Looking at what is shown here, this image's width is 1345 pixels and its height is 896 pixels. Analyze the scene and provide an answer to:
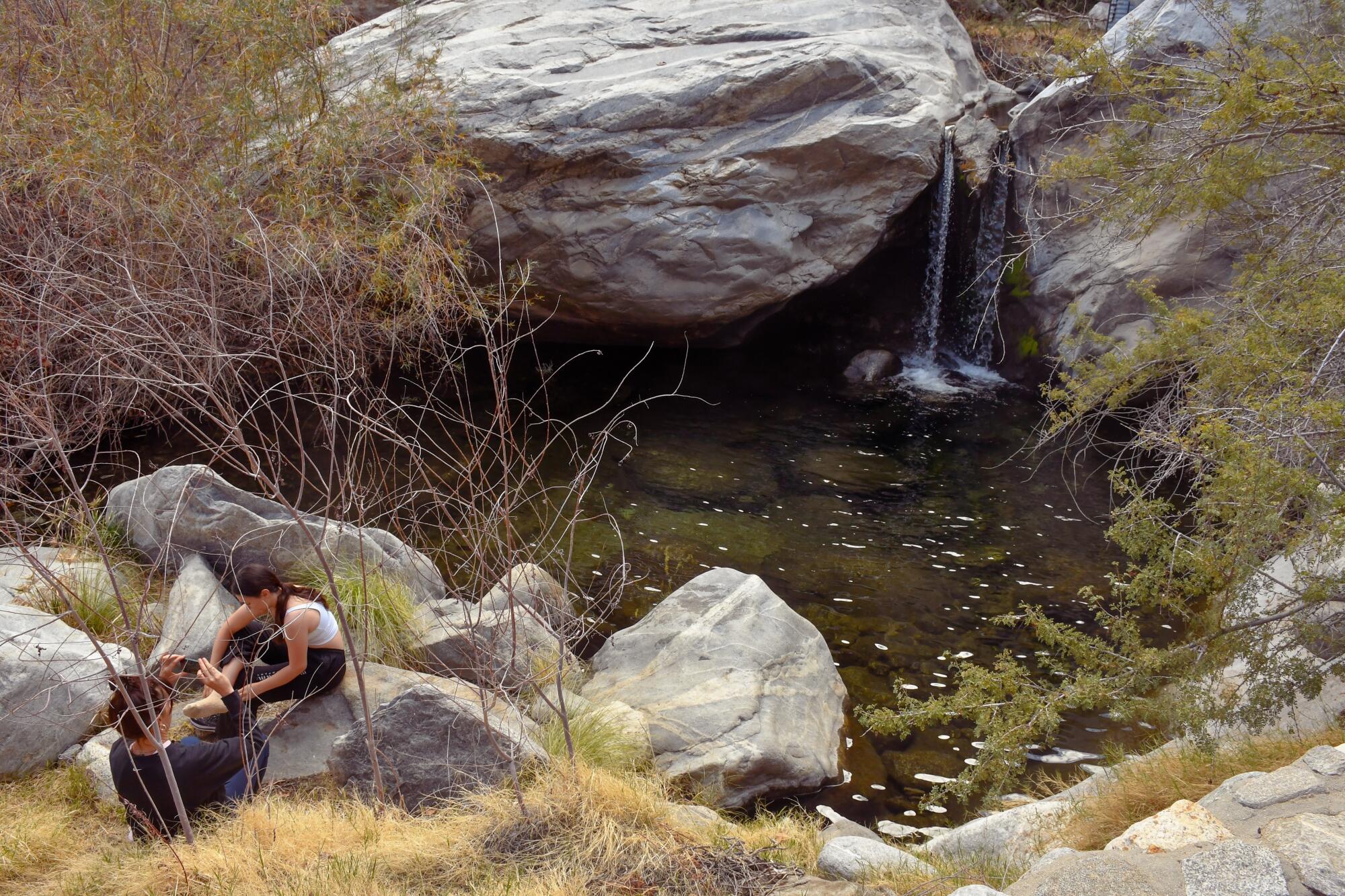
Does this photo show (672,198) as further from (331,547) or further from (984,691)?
(984,691)

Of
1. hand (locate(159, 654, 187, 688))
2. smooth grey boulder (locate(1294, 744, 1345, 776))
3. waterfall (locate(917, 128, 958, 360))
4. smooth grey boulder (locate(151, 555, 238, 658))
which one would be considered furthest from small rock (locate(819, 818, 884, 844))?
waterfall (locate(917, 128, 958, 360))

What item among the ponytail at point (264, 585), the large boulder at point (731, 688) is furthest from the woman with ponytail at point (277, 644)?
the large boulder at point (731, 688)

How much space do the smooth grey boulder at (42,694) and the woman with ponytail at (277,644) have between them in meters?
0.50

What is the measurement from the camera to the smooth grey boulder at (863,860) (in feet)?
12.0

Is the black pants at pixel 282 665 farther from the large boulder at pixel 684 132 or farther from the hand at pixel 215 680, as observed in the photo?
the large boulder at pixel 684 132

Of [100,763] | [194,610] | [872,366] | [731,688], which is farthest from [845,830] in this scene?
[872,366]

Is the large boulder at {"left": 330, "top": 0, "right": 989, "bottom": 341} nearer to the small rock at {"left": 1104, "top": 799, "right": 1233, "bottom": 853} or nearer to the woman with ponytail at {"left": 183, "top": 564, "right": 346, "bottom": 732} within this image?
the woman with ponytail at {"left": 183, "top": 564, "right": 346, "bottom": 732}

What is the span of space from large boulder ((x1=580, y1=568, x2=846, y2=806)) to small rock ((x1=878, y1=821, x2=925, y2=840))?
399 millimetres

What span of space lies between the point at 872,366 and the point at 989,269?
5.88ft

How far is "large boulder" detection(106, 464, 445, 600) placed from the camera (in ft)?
18.5

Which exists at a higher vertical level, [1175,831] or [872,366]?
[1175,831]

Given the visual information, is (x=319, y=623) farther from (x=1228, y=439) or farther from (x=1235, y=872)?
(x=1228, y=439)

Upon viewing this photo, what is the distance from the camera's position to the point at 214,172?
25.0ft

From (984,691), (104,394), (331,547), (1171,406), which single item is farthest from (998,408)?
(104,394)
